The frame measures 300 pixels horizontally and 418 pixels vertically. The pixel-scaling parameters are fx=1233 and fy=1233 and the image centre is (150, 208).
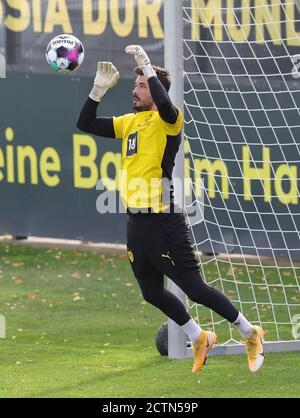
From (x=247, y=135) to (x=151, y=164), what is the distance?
4.85 meters

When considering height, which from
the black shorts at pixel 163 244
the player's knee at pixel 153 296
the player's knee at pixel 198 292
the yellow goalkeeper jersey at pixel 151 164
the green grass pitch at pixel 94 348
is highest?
the yellow goalkeeper jersey at pixel 151 164

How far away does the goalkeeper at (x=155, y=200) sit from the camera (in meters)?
7.98

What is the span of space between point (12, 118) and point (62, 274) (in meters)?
2.55

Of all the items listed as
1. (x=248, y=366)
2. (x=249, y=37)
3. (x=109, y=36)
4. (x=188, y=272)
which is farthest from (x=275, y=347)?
(x=109, y=36)

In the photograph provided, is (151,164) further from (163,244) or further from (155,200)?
(163,244)

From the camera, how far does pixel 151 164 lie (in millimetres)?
8000

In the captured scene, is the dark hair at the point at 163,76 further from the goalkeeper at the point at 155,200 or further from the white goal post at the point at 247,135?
the white goal post at the point at 247,135

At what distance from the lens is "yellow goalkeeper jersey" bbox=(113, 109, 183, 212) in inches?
315

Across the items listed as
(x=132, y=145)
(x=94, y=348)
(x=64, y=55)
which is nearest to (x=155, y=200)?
(x=132, y=145)

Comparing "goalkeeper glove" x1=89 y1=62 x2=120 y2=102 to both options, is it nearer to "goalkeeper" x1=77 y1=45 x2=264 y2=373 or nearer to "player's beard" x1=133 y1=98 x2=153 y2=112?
"goalkeeper" x1=77 y1=45 x2=264 y2=373

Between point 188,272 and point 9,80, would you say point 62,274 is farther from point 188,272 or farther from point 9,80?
point 188,272

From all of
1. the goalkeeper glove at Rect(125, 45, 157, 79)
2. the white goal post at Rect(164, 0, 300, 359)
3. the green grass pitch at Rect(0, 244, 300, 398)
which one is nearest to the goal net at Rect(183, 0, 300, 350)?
the white goal post at Rect(164, 0, 300, 359)

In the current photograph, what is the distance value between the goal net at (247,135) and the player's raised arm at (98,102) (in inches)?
146

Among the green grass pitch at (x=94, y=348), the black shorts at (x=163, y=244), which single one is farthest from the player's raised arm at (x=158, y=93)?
the green grass pitch at (x=94, y=348)
